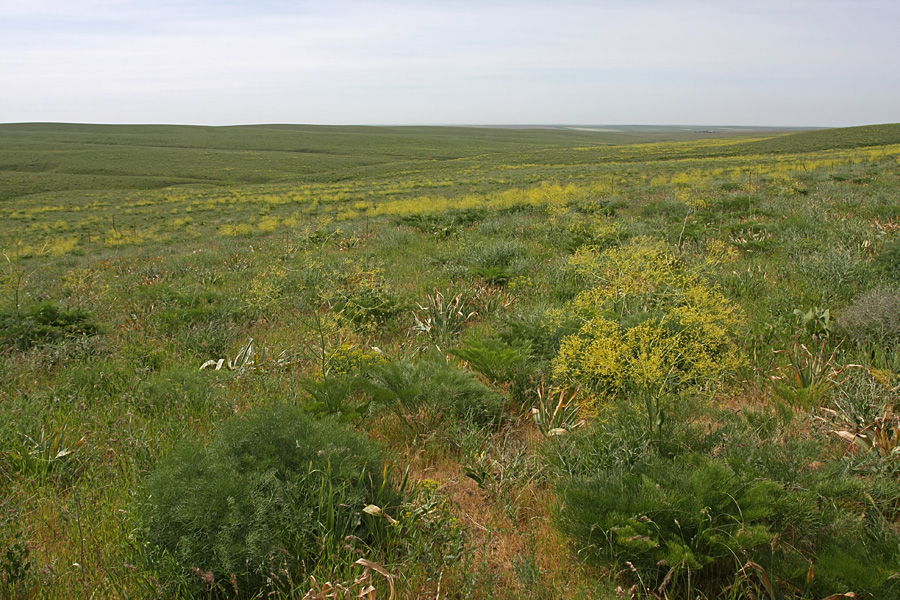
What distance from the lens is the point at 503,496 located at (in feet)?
7.86

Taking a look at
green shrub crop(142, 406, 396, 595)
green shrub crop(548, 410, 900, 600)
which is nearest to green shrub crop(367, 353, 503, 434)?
green shrub crop(142, 406, 396, 595)

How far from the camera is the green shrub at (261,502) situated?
1.75m

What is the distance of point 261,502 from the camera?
1835 millimetres

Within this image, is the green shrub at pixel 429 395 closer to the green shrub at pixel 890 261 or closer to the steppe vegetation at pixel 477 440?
the steppe vegetation at pixel 477 440

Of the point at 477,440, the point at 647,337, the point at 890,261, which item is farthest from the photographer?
the point at 890,261

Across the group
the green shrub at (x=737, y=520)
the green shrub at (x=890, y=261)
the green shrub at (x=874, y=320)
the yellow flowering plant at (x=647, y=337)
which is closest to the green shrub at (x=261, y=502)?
the green shrub at (x=737, y=520)

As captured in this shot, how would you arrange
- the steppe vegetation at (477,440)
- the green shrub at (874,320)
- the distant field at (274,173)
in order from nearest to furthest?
the steppe vegetation at (477,440) < the green shrub at (874,320) < the distant field at (274,173)

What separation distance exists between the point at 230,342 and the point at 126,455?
215 cm

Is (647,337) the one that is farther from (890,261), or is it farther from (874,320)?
(890,261)

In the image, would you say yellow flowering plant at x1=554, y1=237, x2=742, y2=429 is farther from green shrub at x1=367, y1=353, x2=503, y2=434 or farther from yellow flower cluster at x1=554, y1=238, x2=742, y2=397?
green shrub at x1=367, y1=353, x2=503, y2=434

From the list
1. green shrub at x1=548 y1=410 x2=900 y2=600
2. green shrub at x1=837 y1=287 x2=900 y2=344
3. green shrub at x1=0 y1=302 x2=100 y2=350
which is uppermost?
green shrub at x1=837 y1=287 x2=900 y2=344

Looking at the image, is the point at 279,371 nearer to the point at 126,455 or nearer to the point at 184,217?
the point at 126,455

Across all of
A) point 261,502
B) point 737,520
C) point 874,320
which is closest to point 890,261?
point 874,320

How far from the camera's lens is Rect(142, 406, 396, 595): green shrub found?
5.74ft
